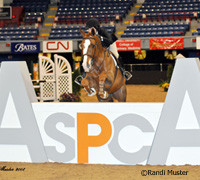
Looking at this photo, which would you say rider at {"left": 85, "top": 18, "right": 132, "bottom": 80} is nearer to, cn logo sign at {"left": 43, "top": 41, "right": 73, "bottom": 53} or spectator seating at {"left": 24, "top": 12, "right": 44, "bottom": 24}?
cn logo sign at {"left": 43, "top": 41, "right": 73, "bottom": 53}

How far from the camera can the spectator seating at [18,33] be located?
2556cm

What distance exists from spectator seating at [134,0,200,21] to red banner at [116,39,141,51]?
3592 mm

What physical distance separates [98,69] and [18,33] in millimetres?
19727

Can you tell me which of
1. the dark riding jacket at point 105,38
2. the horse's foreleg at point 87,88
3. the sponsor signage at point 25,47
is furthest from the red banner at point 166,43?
the horse's foreleg at point 87,88

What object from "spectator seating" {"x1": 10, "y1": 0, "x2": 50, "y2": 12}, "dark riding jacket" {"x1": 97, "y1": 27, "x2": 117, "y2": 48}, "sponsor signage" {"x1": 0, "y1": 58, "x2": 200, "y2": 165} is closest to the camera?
"sponsor signage" {"x1": 0, "y1": 58, "x2": 200, "y2": 165}

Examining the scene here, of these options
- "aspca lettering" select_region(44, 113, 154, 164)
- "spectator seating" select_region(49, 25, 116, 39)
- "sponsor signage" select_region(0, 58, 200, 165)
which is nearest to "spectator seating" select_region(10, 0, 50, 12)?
"spectator seating" select_region(49, 25, 116, 39)

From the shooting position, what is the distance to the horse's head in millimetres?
6785

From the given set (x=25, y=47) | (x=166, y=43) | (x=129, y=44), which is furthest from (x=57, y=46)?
(x=166, y=43)

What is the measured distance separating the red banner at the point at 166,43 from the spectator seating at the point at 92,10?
15.1ft

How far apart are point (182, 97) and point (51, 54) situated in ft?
65.9

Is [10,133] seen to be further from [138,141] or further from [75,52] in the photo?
[75,52]

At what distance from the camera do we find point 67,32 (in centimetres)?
2539

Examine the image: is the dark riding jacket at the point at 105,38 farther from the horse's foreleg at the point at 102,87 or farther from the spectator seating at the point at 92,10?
the spectator seating at the point at 92,10

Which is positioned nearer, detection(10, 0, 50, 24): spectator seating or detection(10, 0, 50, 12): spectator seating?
detection(10, 0, 50, 24): spectator seating
